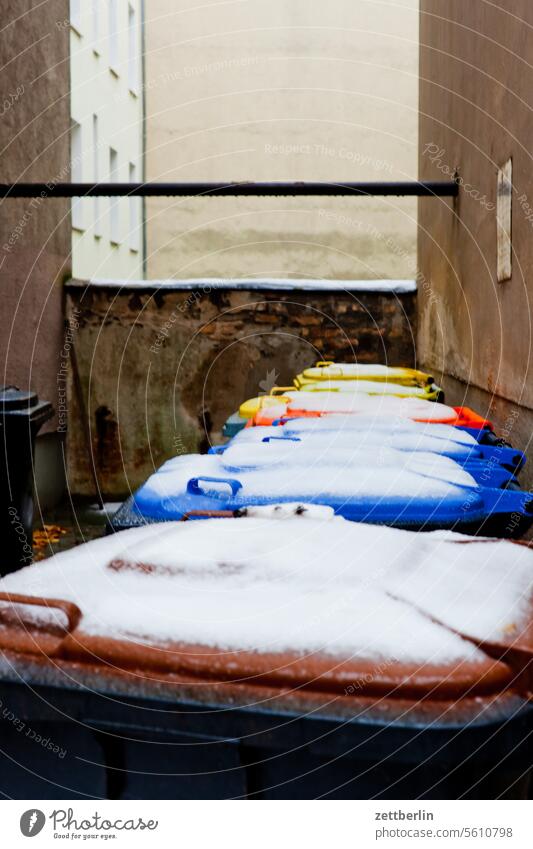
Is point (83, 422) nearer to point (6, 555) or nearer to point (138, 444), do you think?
point (138, 444)

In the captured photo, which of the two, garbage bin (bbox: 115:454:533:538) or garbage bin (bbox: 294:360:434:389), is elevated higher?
garbage bin (bbox: 294:360:434:389)

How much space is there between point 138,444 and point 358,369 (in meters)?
2.99

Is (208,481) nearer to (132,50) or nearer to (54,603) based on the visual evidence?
(54,603)

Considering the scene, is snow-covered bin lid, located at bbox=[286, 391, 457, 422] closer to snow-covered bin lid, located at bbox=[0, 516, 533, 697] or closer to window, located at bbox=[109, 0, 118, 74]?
snow-covered bin lid, located at bbox=[0, 516, 533, 697]

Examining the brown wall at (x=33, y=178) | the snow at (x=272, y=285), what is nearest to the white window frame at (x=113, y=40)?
the brown wall at (x=33, y=178)

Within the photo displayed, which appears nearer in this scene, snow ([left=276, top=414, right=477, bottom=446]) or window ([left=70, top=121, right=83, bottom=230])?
snow ([left=276, top=414, right=477, bottom=446])

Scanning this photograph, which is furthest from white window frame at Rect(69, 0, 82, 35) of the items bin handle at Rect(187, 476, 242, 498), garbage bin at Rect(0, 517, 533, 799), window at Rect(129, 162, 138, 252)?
garbage bin at Rect(0, 517, 533, 799)

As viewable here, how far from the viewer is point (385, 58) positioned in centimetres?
1569

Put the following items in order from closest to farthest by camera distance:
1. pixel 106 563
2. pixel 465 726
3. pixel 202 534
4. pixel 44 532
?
pixel 465 726, pixel 106 563, pixel 202 534, pixel 44 532

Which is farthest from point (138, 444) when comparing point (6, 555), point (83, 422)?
point (6, 555)

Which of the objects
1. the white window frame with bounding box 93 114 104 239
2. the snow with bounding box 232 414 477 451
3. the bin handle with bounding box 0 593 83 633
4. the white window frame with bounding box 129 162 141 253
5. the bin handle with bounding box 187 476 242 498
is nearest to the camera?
the bin handle with bounding box 0 593 83 633

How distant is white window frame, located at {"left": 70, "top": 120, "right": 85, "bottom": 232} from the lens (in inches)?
384

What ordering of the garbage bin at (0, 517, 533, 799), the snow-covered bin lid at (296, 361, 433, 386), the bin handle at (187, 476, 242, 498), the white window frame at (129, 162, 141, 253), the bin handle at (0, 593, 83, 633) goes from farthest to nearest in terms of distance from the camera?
the white window frame at (129, 162, 141, 253), the snow-covered bin lid at (296, 361, 433, 386), the bin handle at (187, 476, 242, 498), the bin handle at (0, 593, 83, 633), the garbage bin at (0, 517, 533, 799)

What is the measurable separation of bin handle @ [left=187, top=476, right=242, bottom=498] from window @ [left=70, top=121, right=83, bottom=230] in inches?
311
